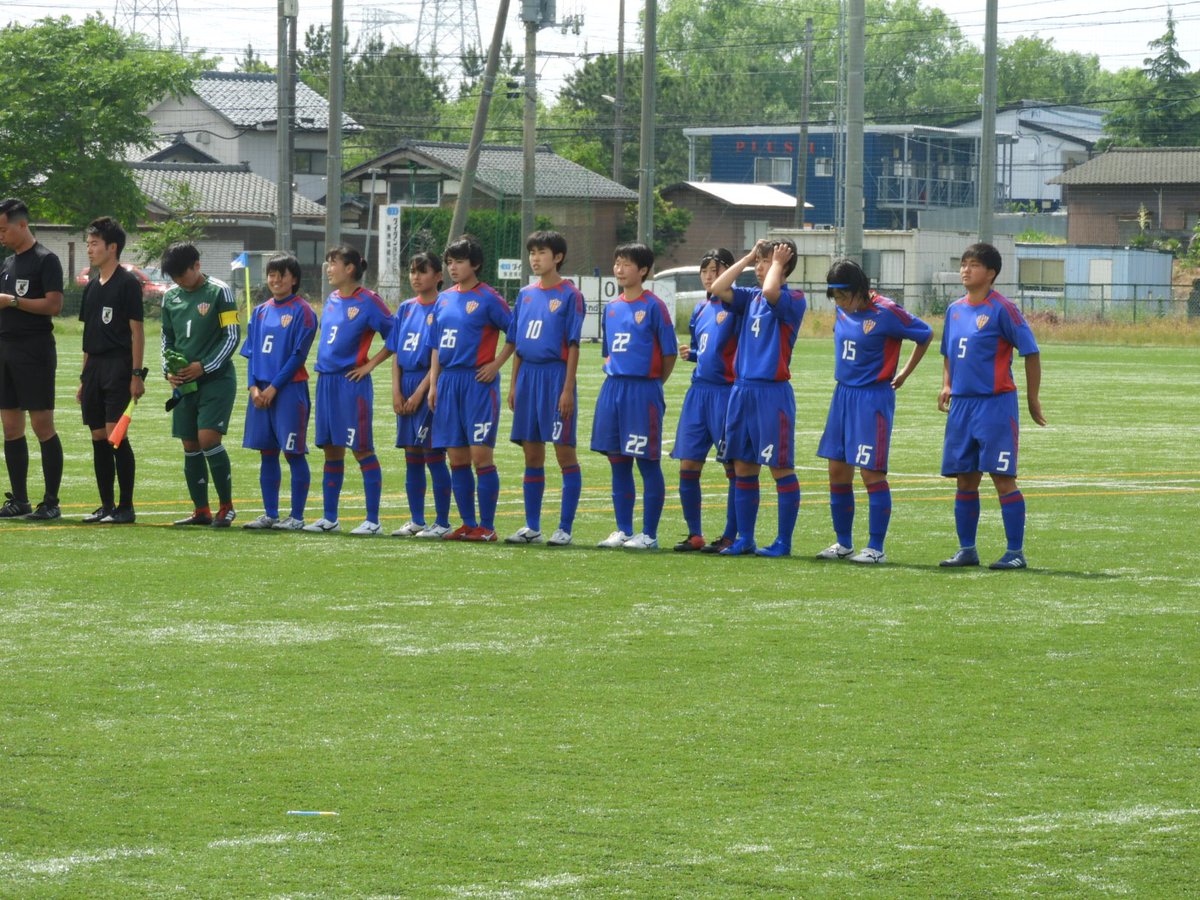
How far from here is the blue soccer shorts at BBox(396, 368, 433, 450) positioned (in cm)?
1152

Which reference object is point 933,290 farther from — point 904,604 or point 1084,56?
point 1084,56

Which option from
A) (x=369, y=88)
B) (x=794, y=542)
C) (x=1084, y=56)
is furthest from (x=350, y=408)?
(x=1084, y=56)

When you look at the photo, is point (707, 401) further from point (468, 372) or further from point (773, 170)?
point (773, 170)

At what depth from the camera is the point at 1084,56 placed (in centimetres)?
14775

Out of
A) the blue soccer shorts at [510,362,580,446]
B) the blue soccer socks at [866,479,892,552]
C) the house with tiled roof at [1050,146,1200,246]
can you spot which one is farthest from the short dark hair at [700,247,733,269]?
the house with tiled roof at [1050,146,1200,246]

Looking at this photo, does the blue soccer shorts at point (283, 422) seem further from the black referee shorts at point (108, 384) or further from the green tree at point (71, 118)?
the green tree at point (71, 118)

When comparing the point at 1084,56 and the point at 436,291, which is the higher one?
the point at 1084,56

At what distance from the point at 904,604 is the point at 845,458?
162 cm

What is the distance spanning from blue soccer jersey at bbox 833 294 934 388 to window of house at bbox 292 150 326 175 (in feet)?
243

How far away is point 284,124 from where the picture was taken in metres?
42.7

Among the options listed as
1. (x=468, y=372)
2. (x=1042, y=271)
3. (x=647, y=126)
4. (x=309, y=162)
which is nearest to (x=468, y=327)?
(x=468, y=372)

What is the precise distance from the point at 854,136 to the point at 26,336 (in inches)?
801

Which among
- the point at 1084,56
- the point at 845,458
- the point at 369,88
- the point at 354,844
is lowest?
the point at 354,844

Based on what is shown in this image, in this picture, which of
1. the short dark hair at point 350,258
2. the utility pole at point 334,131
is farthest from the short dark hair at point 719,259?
the utility pole at point 334,131
